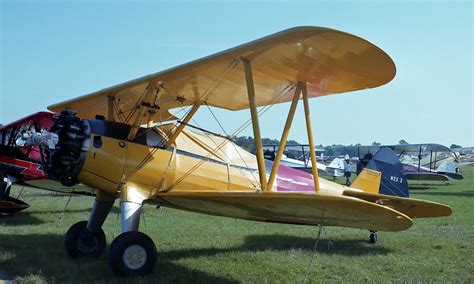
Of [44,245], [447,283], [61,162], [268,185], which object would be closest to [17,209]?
[44,245]

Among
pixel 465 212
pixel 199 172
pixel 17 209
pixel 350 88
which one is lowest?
pixel 17 209

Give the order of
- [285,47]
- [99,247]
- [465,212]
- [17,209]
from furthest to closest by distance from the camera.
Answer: [465,212], [17,209], [99,247], [285,47]

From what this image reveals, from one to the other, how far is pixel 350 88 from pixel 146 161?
288 cm

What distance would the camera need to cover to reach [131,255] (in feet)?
15.1

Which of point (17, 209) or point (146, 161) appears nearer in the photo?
point (146, 161)

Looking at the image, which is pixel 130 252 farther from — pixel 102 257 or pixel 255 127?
pixel 255 127

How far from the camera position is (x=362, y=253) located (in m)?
6.45

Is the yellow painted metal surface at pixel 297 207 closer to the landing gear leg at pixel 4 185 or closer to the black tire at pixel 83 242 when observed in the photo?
the black tire at pixel 83 242

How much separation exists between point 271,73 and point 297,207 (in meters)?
1.98

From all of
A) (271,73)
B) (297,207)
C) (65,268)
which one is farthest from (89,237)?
(271,73)

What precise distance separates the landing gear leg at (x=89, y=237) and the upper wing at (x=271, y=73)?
1.53 meters

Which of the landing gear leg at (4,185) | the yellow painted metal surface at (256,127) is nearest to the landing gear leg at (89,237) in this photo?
the yellow painted metal surface at (256,127)

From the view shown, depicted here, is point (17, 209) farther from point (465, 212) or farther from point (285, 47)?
point (465, 212)

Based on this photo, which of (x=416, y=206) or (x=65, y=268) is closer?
(x=65, y=268)
